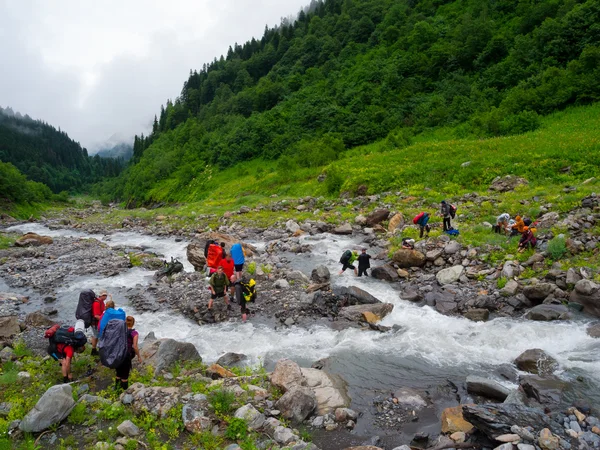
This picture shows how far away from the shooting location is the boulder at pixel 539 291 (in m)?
12.3

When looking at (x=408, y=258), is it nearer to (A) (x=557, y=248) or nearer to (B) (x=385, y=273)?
(B) (x=385, y=273)

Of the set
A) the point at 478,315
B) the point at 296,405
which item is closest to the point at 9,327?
the point at 296,405

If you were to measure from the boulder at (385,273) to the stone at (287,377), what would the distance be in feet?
→ 28.8

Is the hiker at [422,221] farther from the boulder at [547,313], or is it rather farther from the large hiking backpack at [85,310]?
the large hiking backpack at [85,310]

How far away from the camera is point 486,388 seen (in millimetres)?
7973

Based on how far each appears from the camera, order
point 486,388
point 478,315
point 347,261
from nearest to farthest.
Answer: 1. point 486,388
2. point 478,315
3. point 347,261

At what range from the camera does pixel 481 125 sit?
132 ft

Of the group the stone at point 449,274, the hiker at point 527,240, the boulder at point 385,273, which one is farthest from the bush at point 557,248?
the boulder at point 385,273

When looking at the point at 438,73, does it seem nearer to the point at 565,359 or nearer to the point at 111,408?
the point at 565,359

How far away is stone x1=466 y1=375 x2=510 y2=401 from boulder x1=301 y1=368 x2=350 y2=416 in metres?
2.83

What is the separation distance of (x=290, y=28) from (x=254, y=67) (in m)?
18.7

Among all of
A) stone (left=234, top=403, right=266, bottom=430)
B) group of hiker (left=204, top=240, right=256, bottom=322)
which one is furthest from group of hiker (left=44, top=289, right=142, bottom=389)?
group of hiker (left=204, top=240, right=256, bottom=322)

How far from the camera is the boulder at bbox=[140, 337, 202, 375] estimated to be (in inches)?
365

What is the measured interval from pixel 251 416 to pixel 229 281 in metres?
7.51
